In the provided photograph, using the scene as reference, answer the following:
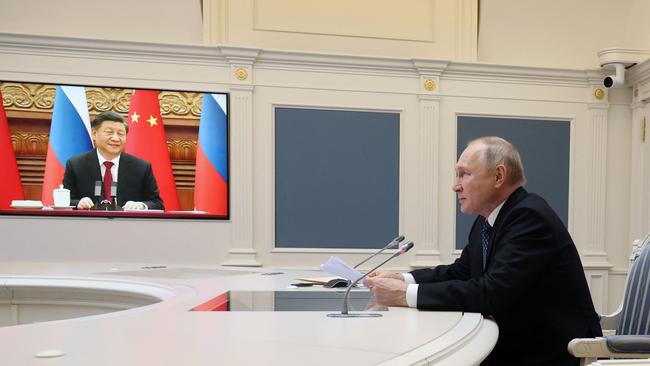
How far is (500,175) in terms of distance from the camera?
6.18 feet

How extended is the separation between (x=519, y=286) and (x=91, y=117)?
410 cm

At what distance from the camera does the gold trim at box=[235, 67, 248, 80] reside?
4.92m

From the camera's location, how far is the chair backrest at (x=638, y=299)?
192 centimetres

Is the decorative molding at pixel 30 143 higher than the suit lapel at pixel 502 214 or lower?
higher

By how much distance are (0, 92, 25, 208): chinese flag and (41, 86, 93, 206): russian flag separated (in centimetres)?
22

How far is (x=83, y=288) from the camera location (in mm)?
2465

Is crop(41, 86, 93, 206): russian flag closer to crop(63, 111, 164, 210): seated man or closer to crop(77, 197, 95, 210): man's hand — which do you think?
crop(63, 111, 164, 210): seated man

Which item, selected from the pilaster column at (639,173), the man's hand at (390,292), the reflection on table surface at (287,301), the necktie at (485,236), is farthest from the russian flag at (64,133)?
the pilaster column at (639,173)

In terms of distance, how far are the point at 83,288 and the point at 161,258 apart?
2409 millimetres

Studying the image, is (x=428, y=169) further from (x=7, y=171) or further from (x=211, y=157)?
(x=7, y=171)

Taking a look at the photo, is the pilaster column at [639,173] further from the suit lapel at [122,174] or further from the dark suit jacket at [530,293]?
the suit lapel at [122,174]

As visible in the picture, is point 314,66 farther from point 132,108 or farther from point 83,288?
point 83,288

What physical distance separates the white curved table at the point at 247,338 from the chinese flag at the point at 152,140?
3.04 metres

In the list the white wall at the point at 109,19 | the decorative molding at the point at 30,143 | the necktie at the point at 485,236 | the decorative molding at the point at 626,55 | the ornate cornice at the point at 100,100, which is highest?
the white wall at the point at 109,19
